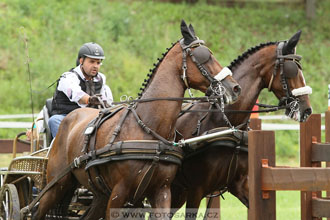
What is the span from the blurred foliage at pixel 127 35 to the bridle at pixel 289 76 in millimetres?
9794

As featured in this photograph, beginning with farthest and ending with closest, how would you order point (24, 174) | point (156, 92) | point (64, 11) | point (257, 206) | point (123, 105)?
point (64, 11) → point (24, 174) → point (123, 105) → point (156, 92) → point (257, 206)

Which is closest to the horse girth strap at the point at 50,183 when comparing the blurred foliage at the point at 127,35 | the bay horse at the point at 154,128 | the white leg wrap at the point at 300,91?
the bay horse at the point at 154,128

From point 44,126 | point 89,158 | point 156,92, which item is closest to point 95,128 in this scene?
point 89,158

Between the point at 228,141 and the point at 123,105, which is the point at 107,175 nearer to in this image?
the point at 123,105

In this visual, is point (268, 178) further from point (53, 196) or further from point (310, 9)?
point (310, 9)

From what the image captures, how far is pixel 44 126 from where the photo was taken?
8172mm

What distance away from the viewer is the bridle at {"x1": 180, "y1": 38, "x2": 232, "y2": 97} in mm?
6102

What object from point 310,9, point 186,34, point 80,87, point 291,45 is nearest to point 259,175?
point 186,34

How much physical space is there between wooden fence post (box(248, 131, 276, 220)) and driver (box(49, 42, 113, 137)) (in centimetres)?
323

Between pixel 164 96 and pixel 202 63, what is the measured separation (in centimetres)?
46

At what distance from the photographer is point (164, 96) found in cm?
619

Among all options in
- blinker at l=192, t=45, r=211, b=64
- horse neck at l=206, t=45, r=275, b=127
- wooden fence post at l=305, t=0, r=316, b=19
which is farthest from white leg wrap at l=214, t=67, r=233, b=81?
wooden fence post at l=305, t=0, r=316, b=19

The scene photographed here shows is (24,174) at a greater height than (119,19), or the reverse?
(119,19)

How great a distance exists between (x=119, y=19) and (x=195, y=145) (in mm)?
14561
